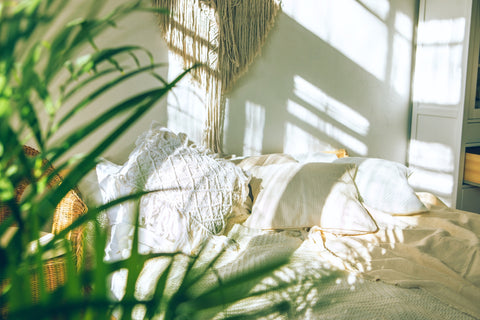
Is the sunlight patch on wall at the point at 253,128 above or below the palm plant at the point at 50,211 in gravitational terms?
above

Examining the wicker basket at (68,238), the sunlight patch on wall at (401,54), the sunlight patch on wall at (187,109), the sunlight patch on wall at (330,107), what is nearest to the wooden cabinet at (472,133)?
the sunlight patch on wall at (401,54)

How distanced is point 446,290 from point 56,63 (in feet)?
5.23

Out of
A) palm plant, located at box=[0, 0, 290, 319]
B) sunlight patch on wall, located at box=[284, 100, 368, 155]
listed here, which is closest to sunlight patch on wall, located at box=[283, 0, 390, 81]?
sunlight patch on wall, located at box=[284, 100, 368, 155]

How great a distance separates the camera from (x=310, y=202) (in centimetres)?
213

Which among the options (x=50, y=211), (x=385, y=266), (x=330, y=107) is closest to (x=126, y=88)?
(x=330, y=107)

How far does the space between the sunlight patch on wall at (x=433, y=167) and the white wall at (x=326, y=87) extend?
0.13 metres

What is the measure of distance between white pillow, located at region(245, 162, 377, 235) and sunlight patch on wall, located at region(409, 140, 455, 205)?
1224mm

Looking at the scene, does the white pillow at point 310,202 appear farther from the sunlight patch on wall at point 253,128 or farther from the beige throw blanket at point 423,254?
the sunlight patch on wall at point 253,128

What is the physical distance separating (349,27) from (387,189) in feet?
4.47

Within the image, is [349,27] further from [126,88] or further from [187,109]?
[126,88]

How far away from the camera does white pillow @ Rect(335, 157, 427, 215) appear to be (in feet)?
7.18

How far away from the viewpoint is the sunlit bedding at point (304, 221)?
1.63 metres

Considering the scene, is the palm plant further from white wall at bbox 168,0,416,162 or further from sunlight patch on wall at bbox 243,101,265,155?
sunlight patch on wall at bbox 243,101,265,155

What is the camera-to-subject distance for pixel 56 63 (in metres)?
0.32
